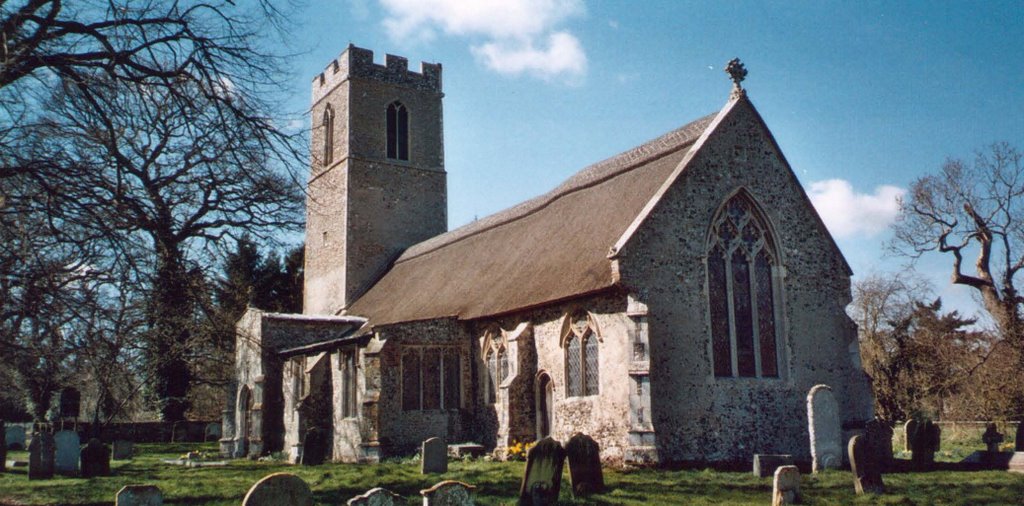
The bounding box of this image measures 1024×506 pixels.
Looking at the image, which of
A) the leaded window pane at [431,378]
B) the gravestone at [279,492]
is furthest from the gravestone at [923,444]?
the gravestone at [279,492]

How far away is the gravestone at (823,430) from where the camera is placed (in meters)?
14.9

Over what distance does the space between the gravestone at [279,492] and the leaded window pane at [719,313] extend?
10596mm

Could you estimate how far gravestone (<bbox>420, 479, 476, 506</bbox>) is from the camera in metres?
8.70

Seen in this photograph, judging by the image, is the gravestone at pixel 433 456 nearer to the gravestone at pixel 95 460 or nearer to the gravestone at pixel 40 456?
the gravestone at pixel 95 460

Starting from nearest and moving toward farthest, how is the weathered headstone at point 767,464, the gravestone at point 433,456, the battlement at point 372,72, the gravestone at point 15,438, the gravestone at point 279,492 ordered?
the gravestone at point 279,492 → the weathered headstone at point 767,464 → the gravestone at point 433,456 → the gravestone at point 15,438 → the battlement at point 372,72

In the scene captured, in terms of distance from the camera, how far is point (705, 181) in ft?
56.9

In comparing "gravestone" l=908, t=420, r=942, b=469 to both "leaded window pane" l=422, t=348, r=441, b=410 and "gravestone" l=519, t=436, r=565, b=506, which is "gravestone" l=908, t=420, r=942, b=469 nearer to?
"gravestone" l=519, t=436, r=565, b=506

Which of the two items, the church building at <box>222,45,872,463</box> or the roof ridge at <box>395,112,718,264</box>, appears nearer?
the church building at <box>222,45,872,463</box>

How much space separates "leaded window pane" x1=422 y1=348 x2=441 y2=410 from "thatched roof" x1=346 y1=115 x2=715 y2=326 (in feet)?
3.62

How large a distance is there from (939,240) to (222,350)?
2511 centimetres

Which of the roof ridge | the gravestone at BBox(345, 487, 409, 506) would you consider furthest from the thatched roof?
the gravestone at BBox(345, 487, 409, 506)

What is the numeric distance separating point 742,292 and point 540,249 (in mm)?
5195

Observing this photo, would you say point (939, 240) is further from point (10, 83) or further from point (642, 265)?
point (10, 83)

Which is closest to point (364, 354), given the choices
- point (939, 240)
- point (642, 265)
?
point (642, 265)
